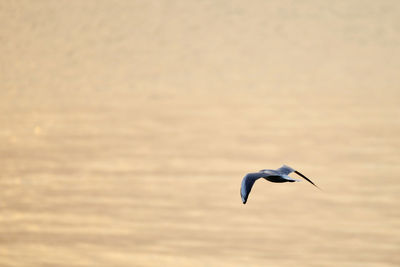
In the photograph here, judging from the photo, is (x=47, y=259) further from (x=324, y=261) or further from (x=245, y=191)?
(x=245, y=191)

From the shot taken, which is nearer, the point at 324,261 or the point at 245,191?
the point at 245,191

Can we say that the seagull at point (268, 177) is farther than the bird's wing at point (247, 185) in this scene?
Yes

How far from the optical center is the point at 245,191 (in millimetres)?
21625

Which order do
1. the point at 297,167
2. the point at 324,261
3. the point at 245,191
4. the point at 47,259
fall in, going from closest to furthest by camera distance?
1. the point at 245,191
2. the point at 324,261
3. the point at 47,259
4. the point at 297,167

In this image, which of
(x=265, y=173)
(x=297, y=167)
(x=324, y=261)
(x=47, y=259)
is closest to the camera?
(x=265, y=173)

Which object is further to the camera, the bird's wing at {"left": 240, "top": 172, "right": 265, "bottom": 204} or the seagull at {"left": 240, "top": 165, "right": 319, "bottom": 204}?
the seagull at {"left": 240, "top": 165, "right": 319, "bottom": 204}

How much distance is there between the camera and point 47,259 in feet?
109

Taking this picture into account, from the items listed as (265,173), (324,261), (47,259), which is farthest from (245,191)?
(47,259)

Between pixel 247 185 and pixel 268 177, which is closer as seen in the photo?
pixel 247 185

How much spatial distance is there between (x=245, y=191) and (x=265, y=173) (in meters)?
1.70

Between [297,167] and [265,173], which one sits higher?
[297,167]

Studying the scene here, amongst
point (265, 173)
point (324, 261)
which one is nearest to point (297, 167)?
point (324, 261)

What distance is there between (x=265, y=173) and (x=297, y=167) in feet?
55.9

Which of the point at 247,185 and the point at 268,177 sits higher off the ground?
the point at 268,177
